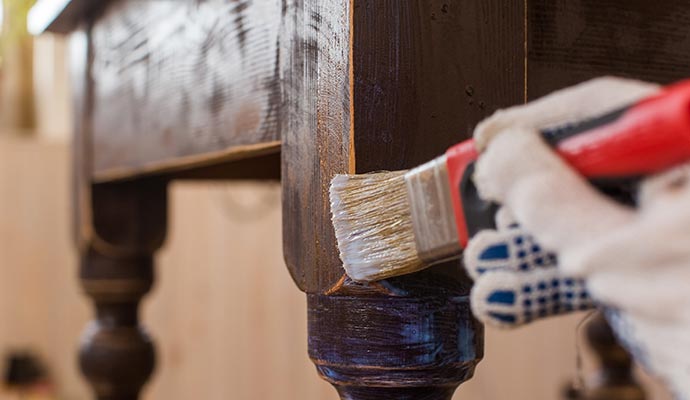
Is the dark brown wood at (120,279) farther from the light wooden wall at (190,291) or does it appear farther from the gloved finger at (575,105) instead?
the light wooden wall at (190,291)

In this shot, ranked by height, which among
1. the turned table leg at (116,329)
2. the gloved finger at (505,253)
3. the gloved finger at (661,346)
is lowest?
the turned table leg at (116,329)

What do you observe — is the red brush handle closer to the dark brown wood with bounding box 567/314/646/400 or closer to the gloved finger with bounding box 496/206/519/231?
the gloved finger with bounding box 496/206/519/231

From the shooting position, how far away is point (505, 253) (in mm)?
247

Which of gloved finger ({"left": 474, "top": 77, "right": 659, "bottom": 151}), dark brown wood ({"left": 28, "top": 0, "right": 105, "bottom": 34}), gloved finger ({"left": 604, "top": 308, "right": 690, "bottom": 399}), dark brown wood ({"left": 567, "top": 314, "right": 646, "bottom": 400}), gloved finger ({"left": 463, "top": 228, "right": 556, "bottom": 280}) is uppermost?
dark brown wood ({"left": 28, "top": 0, "right": 105, "bottom": 34})

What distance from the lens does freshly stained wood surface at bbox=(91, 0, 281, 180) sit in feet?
1.57

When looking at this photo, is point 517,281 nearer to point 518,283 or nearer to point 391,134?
point 518,283

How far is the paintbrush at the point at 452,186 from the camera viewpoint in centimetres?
21

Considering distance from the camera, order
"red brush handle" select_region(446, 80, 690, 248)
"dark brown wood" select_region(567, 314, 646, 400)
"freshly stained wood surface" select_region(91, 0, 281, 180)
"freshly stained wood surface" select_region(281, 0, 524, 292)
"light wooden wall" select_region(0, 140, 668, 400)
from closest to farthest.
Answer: "red brush handle" select_region(446, 80, 690, 248)
"freshly stained wood surface" select_region(281, 0, 524, 292)
"freshly stained wood surface" select_region(91, 0, 281, 180)
"dark brown wood" select_region(567, 314, 646, 400)
"light wooden wall" select_region(0, 140, 668, 400)

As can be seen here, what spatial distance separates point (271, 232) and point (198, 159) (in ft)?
4.27

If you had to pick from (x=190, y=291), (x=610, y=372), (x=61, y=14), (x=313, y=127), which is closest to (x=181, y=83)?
(x=313, y=127)

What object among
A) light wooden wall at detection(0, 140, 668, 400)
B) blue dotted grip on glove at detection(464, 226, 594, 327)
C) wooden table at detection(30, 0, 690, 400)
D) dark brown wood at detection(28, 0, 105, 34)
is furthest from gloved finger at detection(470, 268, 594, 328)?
light wooden wall at detection(0, 140, 668, 400)

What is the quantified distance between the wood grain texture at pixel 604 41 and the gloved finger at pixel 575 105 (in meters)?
0.14

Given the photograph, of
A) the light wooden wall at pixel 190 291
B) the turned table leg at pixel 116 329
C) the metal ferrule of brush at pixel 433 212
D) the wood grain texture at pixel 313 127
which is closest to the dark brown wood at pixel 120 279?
the turned table leg at pixel 116 329

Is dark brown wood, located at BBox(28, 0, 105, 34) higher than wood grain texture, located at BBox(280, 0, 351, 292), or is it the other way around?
dark brown wood, located at BBox(28, 0, 105, 34)
